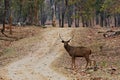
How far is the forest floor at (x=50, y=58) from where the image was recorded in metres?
20.0

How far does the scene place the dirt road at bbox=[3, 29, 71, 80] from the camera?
19531mm

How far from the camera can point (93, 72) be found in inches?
818

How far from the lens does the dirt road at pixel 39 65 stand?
19.5m

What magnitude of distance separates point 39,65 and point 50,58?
3.67 m

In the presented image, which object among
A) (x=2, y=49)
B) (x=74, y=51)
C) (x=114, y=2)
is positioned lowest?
(x=2, y=49)

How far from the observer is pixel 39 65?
24.5 meters

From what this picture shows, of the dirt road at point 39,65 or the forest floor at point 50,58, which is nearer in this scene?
the dirt road at point 39,65

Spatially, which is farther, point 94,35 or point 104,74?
point 94,35

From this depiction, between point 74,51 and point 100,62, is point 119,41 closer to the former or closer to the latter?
point 100,62

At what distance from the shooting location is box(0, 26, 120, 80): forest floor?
65.7ft

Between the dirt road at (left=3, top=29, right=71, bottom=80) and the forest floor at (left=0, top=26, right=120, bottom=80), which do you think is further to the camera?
the forest floor at (left=0, top=26, right=120, bottom=80)

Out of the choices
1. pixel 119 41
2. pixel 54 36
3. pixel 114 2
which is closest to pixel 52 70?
pixel 114 2

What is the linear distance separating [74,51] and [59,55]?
6968 millimetres

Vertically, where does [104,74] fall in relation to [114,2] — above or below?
below
